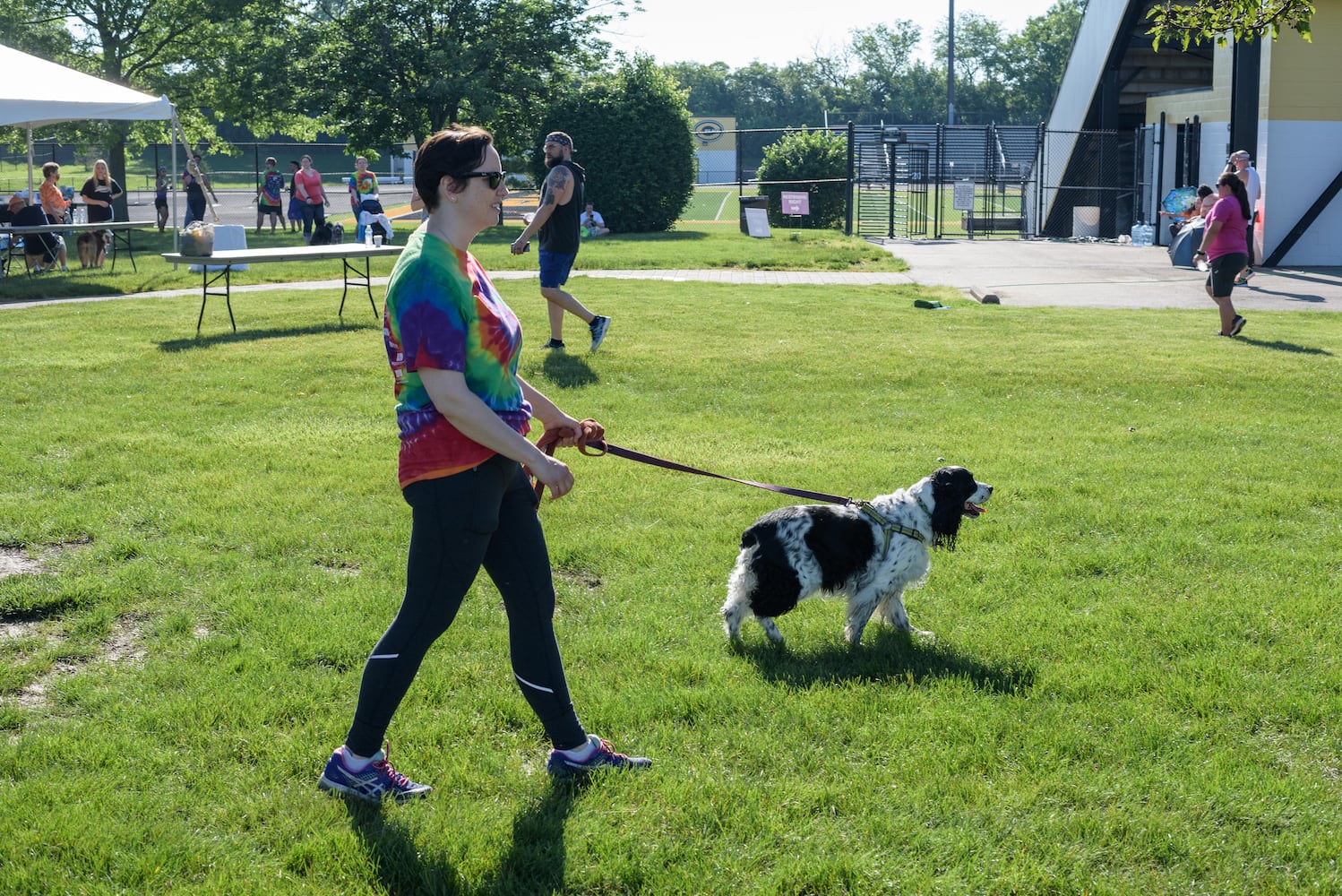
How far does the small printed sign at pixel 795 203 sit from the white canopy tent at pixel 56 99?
16463 mm

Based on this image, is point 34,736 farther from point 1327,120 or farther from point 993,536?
point 1327,120

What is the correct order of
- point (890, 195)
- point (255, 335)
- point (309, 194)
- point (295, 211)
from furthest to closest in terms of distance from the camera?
point (890, 195) → point (295, 211) → point (309, 194) → point (255, 335)

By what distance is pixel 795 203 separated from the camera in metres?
30.9

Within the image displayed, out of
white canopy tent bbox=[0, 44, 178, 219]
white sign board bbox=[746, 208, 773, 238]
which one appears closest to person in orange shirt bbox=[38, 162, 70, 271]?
white canopy tent bbox=[0, 44, 178, 219]

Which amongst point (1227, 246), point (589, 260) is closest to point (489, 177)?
point (1227, 246)

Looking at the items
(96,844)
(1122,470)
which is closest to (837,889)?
(96,844)

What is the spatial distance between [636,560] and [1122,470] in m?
3.36

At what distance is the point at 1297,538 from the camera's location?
583 centimetres

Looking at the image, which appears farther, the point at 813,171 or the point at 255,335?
the point at 813,171

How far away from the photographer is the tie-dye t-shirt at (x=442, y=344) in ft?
9.98

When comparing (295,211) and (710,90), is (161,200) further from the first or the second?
(710,90)

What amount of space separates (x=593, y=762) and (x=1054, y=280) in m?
17.4

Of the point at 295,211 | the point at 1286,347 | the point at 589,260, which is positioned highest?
the point at 295,211

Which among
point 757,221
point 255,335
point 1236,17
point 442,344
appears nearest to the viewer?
point 442,344
